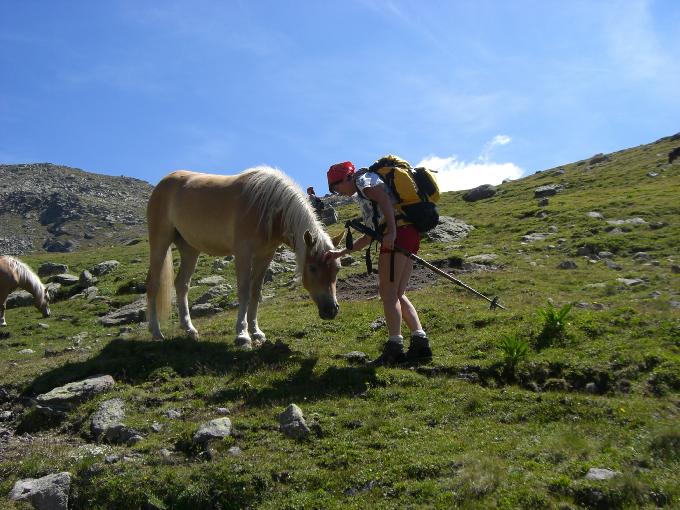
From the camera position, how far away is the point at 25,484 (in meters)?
5.45

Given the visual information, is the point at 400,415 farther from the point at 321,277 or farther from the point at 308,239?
the point at 308,239

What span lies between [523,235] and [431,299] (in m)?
10.9

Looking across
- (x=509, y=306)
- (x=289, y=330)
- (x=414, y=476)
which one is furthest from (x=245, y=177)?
(x=414, y=476)

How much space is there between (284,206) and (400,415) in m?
4.05

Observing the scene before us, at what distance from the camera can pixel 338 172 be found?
306 inches

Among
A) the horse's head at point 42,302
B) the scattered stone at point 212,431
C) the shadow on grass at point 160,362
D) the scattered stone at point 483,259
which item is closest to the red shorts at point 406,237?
the shadow on grass at point 160,362

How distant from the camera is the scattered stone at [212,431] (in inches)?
231

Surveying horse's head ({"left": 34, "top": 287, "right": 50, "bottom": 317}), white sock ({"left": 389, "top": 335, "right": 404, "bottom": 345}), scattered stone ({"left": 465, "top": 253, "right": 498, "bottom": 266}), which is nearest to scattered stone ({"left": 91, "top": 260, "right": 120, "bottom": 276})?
horse's head ({"left": 34, "top": 287, "right": 50, "bottom": 317})

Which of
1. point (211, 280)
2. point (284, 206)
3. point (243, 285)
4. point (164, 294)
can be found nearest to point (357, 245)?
point (284, 206)

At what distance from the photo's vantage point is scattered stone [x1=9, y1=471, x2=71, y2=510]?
205 inches

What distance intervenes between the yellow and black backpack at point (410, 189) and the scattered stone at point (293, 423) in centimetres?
289

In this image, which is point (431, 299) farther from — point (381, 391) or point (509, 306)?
point (381, 391)

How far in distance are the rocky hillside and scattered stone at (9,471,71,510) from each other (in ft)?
347

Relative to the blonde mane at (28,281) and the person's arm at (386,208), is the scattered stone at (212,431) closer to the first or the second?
the person's arm at (386,208)
